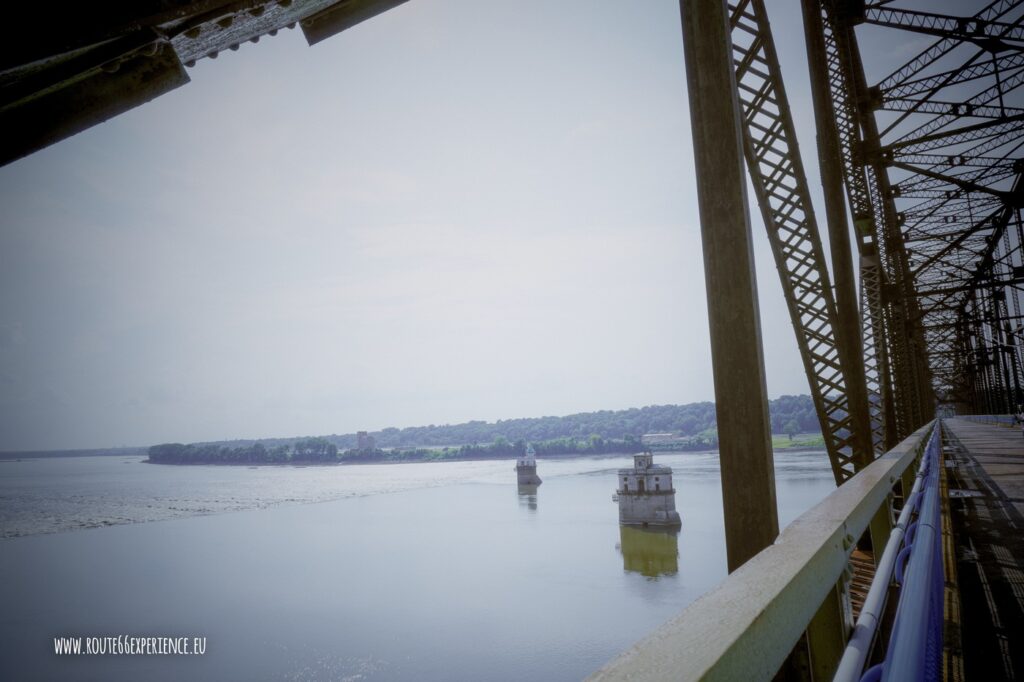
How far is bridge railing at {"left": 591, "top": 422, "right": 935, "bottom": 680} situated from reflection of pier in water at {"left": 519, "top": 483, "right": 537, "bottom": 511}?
7835 cm

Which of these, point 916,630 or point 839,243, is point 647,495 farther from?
point 916,630

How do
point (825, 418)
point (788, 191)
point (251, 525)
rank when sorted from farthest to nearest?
point (251, 525) < point (825, 418) < point (788, 191)

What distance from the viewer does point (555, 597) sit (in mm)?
36250

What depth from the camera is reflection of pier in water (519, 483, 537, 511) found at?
7975 cm

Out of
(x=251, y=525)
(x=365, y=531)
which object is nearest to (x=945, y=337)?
(x=365, y=531)

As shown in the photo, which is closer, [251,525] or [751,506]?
[751,506]

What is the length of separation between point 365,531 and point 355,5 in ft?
237

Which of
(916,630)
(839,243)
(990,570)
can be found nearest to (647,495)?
(839,243)

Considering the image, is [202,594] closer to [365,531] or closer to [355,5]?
[365,531]

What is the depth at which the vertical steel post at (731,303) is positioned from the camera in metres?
2.27

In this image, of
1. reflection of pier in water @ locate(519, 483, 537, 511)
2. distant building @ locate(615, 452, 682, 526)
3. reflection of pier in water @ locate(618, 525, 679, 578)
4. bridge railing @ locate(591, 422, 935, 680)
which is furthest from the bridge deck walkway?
reflection of pier in water @ locate(519, 483, 537, 511)

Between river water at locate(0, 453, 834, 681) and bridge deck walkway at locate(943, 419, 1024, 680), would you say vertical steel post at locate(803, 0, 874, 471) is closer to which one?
bridge deck walkway at locate(943, 419, 1024, 680)

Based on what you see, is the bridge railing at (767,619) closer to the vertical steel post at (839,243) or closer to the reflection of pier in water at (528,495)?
the vertical steel post at (839,243)

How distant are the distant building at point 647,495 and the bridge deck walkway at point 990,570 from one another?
42.0 metres
